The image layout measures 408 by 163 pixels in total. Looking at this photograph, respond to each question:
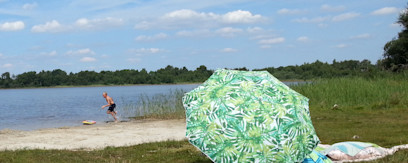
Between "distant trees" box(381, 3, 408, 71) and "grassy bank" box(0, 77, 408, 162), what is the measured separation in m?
14.1

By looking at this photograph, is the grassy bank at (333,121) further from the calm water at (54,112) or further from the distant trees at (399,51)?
the distant trees at (399,51)

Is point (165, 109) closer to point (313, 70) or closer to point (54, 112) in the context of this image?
point (54, 112)

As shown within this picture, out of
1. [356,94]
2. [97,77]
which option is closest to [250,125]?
[356,94]

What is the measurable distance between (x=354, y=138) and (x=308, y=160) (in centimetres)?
447

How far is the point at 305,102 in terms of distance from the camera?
6.33 m

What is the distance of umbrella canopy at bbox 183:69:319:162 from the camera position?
5.82 m

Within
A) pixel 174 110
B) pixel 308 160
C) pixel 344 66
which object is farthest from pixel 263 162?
pixel 344 66

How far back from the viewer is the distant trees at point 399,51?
40.3 m

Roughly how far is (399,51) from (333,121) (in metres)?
29.2

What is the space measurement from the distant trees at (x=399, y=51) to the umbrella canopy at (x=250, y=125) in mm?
36580

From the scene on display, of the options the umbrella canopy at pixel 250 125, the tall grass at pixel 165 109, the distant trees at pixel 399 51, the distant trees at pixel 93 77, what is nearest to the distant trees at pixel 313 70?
the distant trees at pixel 399 51

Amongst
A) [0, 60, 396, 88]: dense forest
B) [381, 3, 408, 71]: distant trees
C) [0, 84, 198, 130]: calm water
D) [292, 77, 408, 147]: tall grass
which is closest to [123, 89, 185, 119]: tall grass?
[0, 84, 198, 130]: calm water

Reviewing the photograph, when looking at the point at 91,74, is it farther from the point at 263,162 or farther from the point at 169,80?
the point at 263,162

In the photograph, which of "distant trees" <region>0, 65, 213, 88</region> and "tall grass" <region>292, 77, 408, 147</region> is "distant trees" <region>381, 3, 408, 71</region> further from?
"distant trees" <region>0, 65, 213, 88</region>
